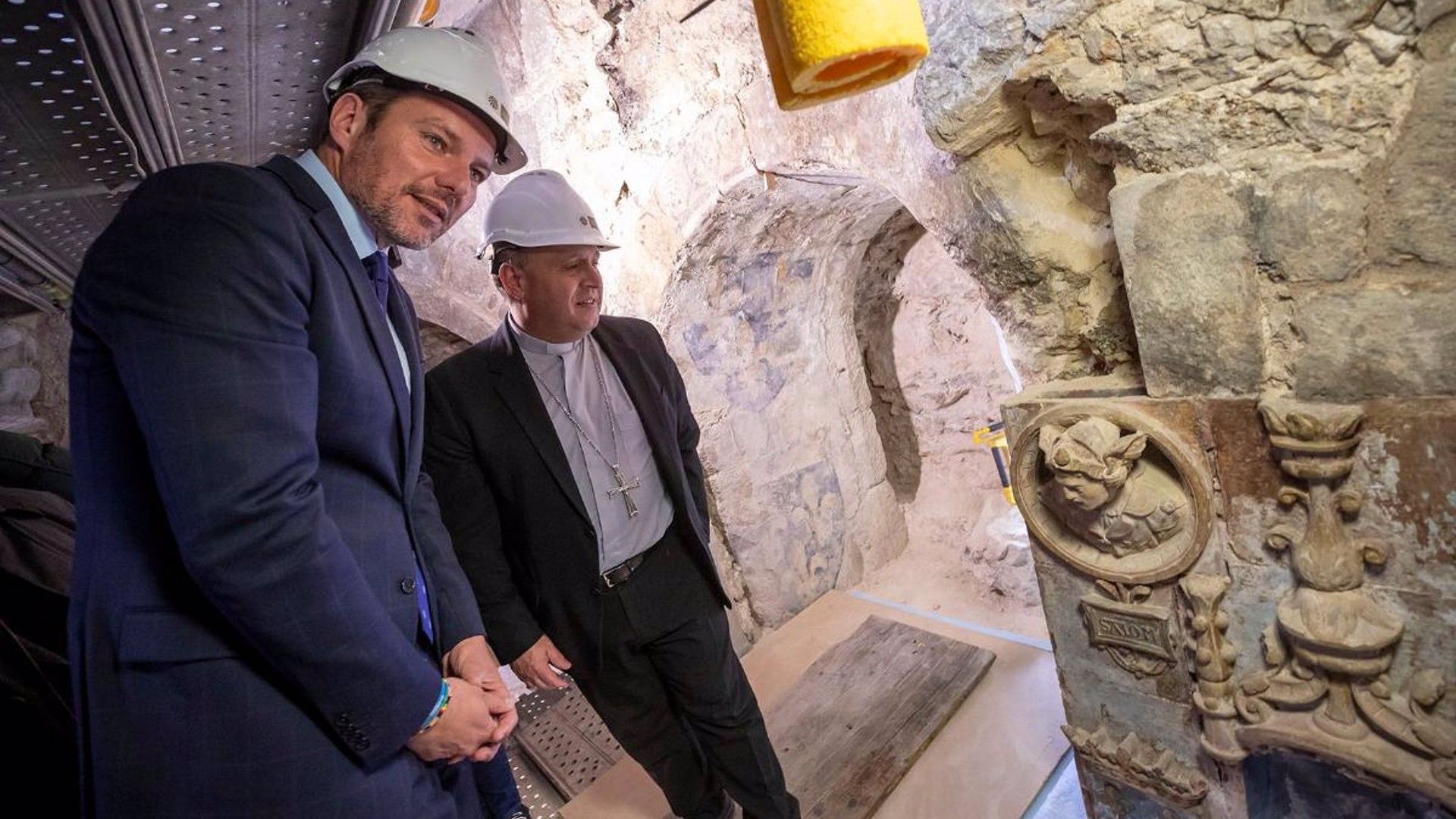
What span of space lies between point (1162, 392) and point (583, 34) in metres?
2.51

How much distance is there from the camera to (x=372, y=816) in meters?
1.11

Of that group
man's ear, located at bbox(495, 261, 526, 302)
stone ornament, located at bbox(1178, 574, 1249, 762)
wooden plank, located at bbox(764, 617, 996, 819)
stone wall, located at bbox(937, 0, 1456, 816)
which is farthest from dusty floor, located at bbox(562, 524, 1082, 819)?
man's ear, located at bbox(495, 261, 526, 302)

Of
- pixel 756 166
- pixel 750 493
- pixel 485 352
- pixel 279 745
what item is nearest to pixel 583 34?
pixel 756 166

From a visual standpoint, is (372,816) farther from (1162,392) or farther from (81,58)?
(1162,392)

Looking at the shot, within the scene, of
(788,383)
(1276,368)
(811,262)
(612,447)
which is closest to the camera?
(1276,368)

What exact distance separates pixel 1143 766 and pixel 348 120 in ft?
6.90

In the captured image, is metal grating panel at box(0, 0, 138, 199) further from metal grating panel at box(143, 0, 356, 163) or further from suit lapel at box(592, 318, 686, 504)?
suit lapel at box(592, 318, 686, 504)

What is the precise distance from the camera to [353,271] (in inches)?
45.8

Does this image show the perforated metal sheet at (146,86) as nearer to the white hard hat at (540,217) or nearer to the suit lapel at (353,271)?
the suit lapel at (353,271)

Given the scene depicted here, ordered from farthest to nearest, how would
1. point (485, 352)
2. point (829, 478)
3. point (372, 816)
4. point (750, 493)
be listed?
point (829, 478), point (750, 493), point (485, 352), point (372, 816)

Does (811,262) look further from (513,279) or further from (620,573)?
(620,573)

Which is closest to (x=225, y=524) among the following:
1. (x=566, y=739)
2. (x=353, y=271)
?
(x=353, y=271)

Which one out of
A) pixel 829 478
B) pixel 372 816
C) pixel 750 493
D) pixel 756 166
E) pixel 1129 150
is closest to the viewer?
pixel 372 816

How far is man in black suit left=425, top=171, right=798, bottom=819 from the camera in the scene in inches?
77.9
